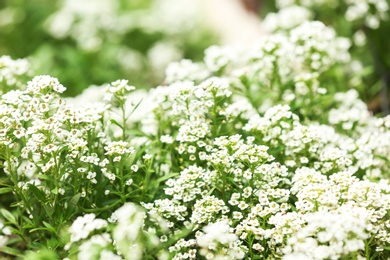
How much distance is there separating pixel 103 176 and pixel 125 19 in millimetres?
3657

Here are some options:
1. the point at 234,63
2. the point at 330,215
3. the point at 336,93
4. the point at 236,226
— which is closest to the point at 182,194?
the point at 236,226

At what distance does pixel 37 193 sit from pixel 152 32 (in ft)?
→ 12.9

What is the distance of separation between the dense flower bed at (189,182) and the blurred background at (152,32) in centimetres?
A: 123

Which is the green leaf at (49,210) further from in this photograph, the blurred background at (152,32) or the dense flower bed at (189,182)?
the blurred background at (152,32)

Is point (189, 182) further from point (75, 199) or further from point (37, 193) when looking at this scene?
point (37, 193)

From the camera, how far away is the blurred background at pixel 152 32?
13.5 ft

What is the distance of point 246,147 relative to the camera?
2277 millimetres

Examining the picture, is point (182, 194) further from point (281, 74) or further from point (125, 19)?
point (125, 19)

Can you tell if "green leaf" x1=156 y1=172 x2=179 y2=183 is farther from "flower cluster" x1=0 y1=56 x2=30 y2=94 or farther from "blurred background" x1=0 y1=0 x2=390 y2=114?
"blurred background" x1=0 y1=0 x2=390 y2=114

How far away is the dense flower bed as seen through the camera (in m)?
2.03

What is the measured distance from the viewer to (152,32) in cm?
597

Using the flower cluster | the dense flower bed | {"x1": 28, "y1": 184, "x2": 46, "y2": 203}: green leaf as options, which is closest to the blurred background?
the flower cluster

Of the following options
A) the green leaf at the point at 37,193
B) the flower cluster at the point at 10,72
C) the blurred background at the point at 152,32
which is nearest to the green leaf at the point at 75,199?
the green leaf at the point at 37,193

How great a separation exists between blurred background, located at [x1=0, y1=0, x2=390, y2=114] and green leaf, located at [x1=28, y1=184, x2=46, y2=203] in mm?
1452
